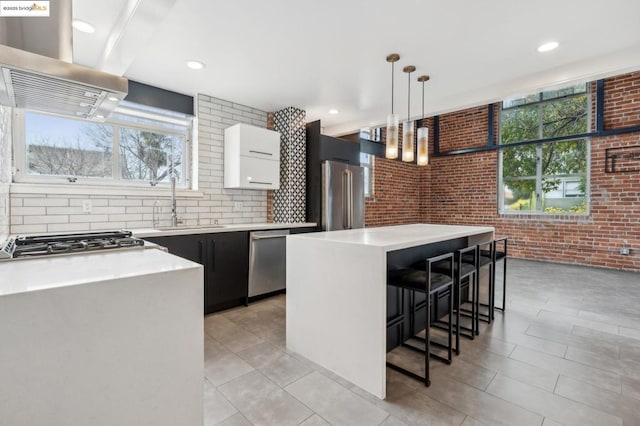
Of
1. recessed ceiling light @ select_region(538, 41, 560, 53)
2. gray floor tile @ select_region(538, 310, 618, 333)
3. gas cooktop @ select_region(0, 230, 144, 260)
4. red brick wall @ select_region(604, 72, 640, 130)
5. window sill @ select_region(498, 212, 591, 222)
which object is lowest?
gray floor tile @ select_region(538, 310, 618, 333)

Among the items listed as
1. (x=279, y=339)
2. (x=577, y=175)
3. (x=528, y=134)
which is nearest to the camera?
(x=279, y=339)

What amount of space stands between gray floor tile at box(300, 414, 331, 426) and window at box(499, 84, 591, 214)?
19.5 ft

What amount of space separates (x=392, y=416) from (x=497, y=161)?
238 inches

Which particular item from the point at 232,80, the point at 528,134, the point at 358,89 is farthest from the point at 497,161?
the point at 232,80

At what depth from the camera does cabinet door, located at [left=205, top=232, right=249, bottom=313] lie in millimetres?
3088

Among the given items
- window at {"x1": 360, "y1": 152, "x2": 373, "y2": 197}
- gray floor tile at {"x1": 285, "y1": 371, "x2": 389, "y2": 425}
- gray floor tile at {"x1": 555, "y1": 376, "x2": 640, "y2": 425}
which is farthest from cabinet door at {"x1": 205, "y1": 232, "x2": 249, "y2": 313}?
window at {"x1": 360, "y1": 152, "x2": 373, "y2": 197}

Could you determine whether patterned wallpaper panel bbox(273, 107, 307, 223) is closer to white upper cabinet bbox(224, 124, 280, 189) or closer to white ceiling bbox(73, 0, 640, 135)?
white upper cabinet bbox(224, 124, 280, 189)

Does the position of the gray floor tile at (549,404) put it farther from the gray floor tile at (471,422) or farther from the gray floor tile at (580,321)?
the gray floor tile at (580,321)

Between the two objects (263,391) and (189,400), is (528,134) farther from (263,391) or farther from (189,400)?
(189,400)

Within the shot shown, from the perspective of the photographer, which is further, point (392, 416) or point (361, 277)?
point (361, 277)

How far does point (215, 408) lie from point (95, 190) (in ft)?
8.06

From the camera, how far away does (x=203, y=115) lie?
12.4 ft

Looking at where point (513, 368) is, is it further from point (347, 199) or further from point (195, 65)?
point (195, 65)

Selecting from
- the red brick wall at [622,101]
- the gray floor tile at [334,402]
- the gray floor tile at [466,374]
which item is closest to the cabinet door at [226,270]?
the gray floor tile at [334,402]
